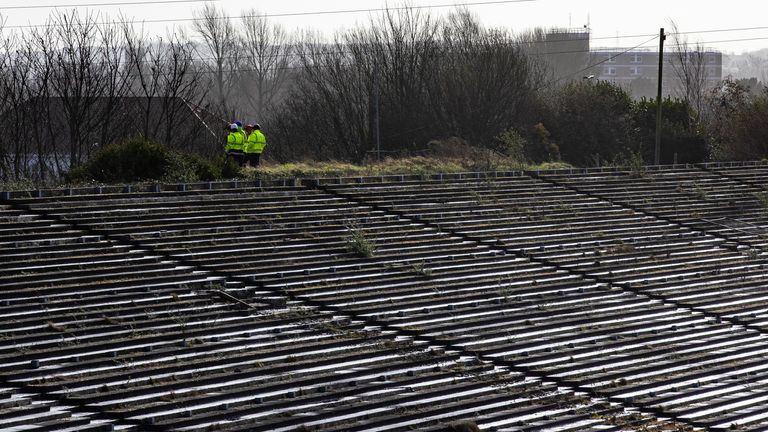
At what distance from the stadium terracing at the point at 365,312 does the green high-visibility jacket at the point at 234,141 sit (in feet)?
15.4

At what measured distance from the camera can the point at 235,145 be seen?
882 inches

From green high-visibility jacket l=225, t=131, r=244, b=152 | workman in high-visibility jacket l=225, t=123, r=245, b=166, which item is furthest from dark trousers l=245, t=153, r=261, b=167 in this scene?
green high-visibility jacket l=225, t=131, r=244, b=152

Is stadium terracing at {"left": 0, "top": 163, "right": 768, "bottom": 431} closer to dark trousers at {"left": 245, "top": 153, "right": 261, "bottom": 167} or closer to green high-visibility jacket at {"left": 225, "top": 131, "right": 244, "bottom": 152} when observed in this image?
green high-visibility jacket at {"left": 225, "top": 131, "right": 244, "bottom": 152}

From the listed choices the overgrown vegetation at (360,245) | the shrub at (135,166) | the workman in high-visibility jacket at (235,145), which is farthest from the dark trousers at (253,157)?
the overgrown vegetation at (360,245)

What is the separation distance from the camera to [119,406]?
384 inches

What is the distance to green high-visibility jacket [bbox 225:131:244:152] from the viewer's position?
2228 cm

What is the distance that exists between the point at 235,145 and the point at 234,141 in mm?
104

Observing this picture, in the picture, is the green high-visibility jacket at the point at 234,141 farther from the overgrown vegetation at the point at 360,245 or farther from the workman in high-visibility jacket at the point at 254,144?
the overgrown vegetation at the point at 360,245

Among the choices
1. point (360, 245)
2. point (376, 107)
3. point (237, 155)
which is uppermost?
point (376, 107)

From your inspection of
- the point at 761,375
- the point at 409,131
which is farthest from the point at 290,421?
the point at 409,131

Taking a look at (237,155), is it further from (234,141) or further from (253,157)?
(253,157)

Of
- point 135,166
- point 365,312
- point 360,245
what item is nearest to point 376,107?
point 135,166

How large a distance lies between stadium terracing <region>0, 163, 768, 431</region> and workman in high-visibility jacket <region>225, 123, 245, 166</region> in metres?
4.67

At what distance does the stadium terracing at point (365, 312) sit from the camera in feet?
34.3
